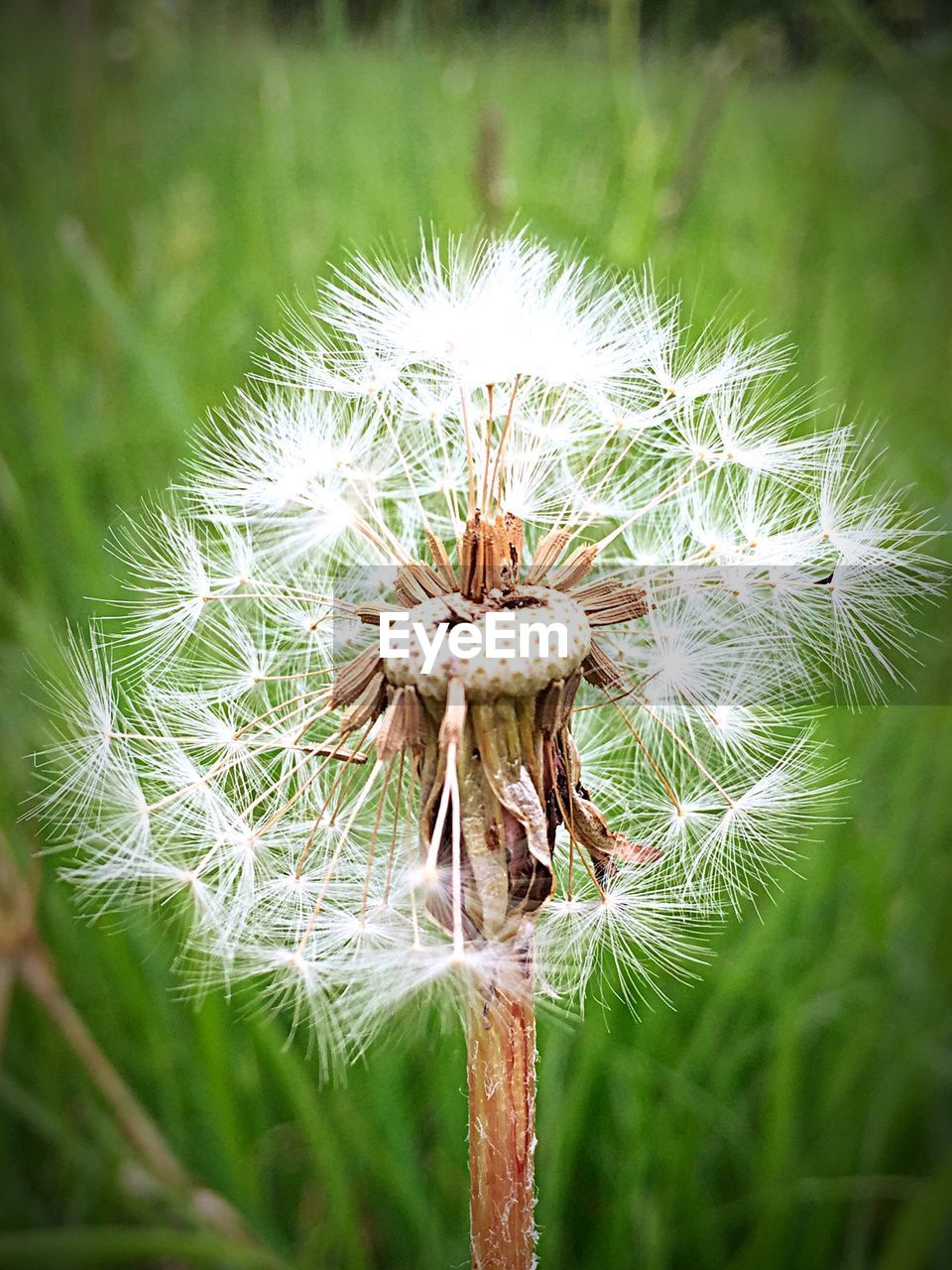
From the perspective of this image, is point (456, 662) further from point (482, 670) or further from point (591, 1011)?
point (591, 1011)

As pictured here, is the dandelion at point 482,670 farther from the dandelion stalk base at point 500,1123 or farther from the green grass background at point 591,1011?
the green grass background at point 591,1011

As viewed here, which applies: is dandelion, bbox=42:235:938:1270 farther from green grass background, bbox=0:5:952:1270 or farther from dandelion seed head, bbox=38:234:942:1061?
green grass background, bbox=0:5:952:1270

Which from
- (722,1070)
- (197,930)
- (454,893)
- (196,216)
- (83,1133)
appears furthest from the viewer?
(196,216)

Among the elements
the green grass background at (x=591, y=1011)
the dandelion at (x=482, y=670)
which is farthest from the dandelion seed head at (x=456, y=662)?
the green grass background at (x=591, y=1011)

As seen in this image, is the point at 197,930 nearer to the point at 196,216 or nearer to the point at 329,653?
the point at 329,653

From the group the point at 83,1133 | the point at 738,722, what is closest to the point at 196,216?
the point at 83,1133
